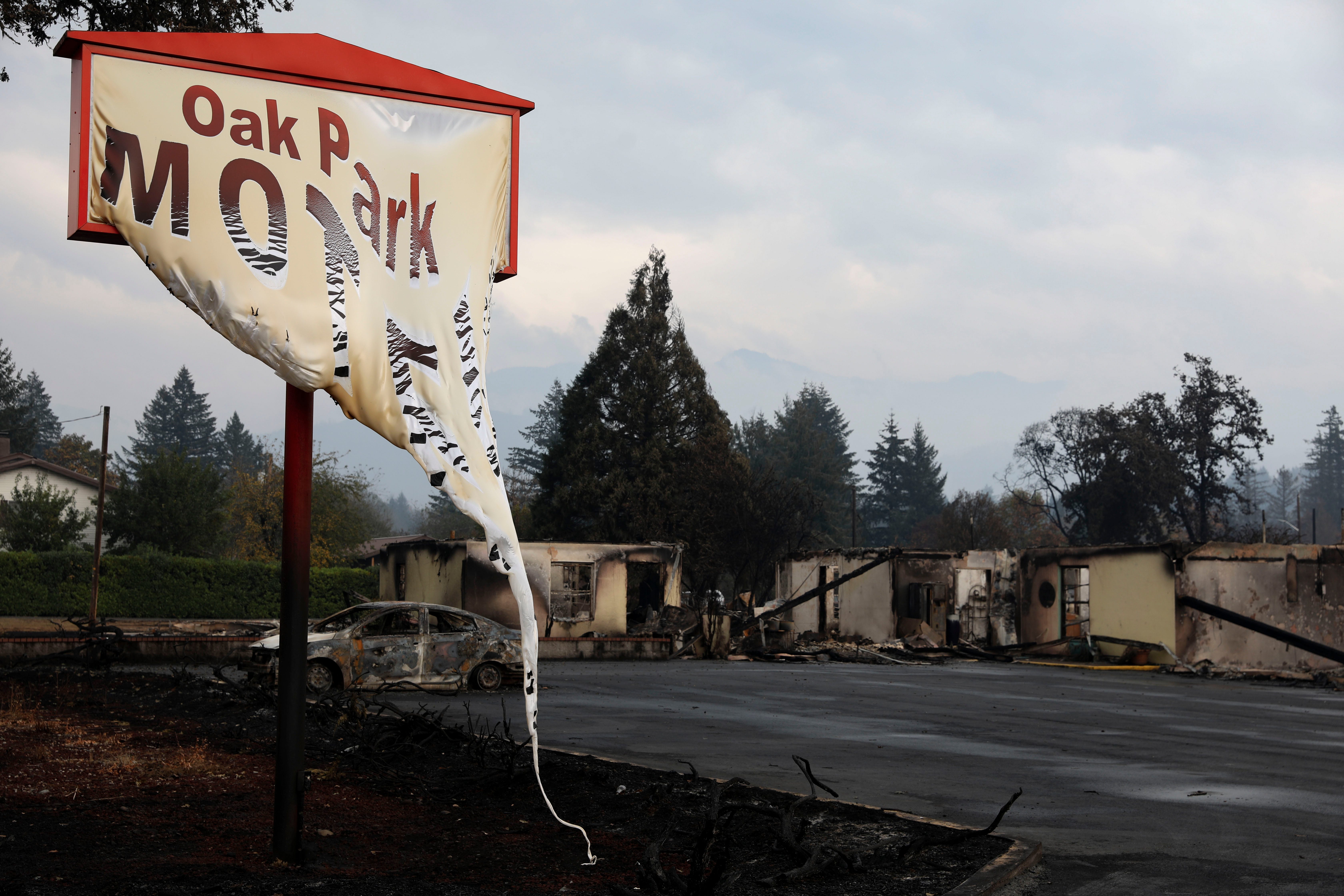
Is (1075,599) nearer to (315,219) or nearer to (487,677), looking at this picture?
(487,677)

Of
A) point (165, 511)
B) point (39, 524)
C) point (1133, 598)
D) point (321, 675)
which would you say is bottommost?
point (321, 675)

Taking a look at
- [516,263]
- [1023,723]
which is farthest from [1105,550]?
[516,263]

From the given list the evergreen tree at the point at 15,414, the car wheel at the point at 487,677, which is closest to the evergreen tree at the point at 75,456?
the evergreen tree at the point at 15,414

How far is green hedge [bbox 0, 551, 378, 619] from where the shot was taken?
42.0 m

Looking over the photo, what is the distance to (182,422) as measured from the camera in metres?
130

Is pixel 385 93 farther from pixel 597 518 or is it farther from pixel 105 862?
pixel 597 518

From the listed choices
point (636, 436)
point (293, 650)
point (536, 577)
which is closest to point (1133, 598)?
point (536, 577)

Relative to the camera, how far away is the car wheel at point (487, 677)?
19.0 m

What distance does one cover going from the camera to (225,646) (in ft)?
81.2

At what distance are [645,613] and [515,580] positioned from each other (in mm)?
31584

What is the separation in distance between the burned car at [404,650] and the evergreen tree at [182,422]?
11769 cm

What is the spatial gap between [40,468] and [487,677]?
163 ft

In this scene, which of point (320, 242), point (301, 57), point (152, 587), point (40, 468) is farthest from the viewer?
point (40, 468)

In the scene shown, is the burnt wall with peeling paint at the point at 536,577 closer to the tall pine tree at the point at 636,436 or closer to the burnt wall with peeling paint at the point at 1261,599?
the burnt wall with peeling paint at the point at 1261,599
